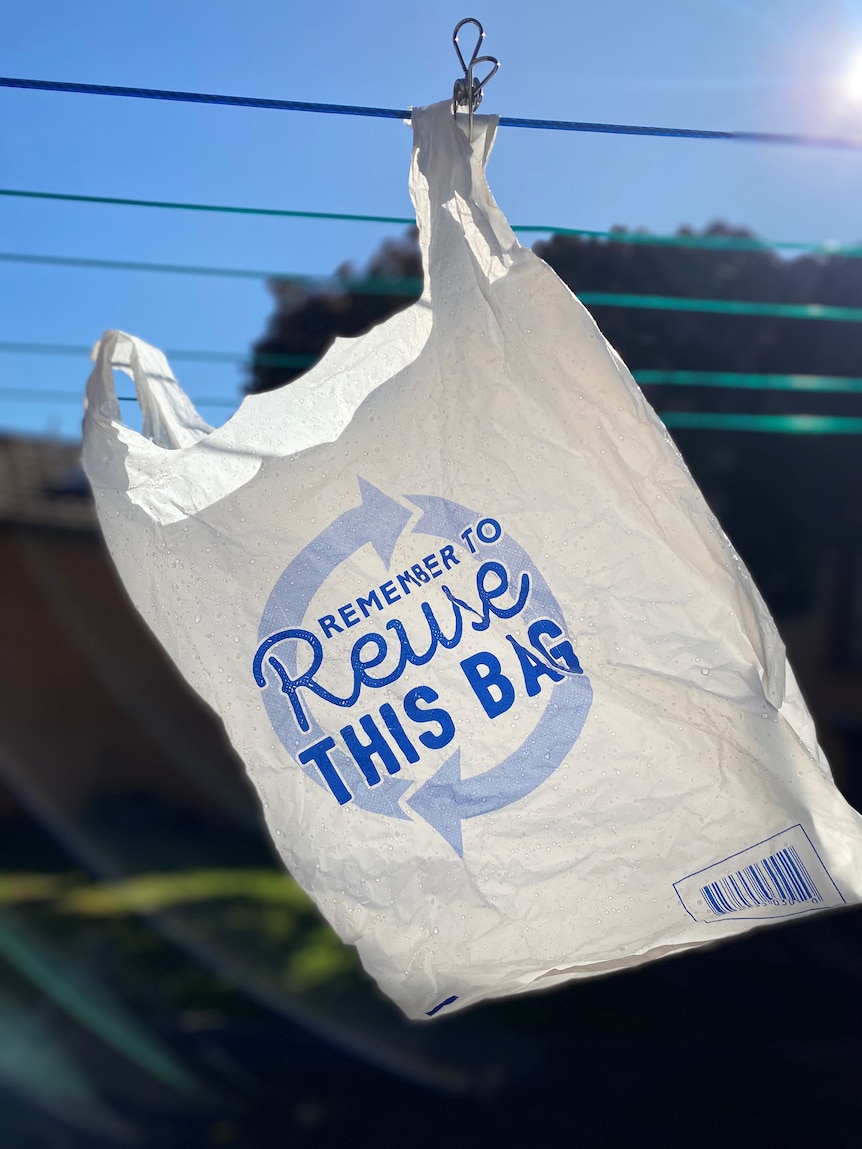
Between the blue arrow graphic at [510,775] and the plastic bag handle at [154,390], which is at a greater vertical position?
the plastic bag handle at [154,390]

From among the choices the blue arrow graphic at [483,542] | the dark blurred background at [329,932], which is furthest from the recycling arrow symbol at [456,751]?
the dark blurred background at [329,932]

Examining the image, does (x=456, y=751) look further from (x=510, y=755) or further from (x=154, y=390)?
(x=154, y=390)

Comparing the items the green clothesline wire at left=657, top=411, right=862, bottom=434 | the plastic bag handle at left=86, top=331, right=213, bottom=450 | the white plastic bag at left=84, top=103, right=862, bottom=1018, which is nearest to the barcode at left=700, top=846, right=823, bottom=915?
the white plastic bag at left=84, top=103, right=862, bottom=1018

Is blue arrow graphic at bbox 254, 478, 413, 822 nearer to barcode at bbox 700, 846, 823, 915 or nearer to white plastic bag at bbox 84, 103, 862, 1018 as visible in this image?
white plastic bag at bbox 84, 103, 862, 1018

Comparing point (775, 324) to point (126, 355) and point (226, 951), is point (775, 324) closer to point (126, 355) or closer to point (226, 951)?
point (226, 951)

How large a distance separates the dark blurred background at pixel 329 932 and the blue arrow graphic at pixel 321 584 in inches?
32.6

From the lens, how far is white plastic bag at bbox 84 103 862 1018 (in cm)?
110

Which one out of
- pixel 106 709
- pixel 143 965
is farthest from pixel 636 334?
pixel 106 709

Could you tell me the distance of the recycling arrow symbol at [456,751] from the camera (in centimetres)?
113

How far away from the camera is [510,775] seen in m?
1.14

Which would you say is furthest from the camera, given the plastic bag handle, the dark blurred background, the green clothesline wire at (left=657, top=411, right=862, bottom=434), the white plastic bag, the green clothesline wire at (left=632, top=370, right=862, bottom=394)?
the dark blurred background

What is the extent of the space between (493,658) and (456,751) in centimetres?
11

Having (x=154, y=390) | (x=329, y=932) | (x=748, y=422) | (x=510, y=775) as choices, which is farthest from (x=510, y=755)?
(x=329, y=932)

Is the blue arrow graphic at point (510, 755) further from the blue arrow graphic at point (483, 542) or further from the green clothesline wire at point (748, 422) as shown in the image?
the green clothesline wire at point (748, 422)
